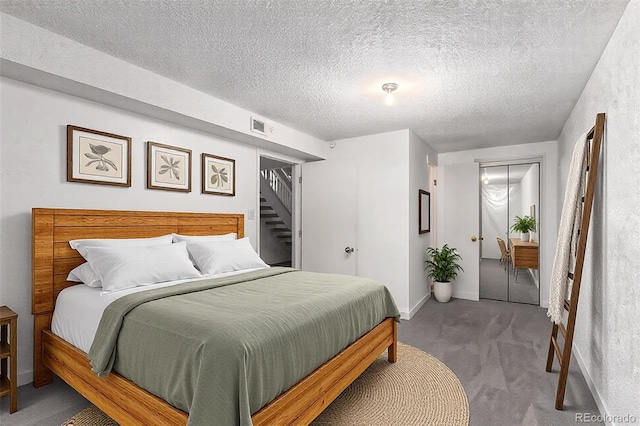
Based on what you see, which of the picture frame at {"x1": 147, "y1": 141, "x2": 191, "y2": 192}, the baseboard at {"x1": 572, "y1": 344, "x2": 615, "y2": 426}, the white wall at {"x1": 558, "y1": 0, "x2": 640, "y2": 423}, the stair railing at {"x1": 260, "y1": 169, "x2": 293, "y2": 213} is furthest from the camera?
the stair railing at {"x1": 260, "y1": 169, "x2": 293, "y2": 213}

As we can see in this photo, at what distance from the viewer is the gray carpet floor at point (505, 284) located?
506 centimetres

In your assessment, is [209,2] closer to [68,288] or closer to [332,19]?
[332,19]

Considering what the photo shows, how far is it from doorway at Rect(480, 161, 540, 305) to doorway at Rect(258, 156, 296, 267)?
371cm

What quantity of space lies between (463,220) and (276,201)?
12.4 feet

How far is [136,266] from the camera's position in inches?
96.1

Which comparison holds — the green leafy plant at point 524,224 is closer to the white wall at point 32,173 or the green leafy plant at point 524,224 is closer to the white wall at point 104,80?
the white wall at point 104,80

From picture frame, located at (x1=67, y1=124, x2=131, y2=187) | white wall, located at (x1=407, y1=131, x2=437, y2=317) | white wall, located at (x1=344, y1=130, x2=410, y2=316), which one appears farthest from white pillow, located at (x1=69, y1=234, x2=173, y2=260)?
white wall, located at (x1=407, y1=131, x2=437, y2=317)

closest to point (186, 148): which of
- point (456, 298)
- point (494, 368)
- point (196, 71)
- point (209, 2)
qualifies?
point (196, 71)

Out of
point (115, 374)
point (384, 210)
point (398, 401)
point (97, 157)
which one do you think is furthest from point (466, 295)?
point (97, 157)

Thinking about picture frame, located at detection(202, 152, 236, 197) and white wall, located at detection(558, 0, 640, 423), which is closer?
white wall, located at detection(558, 0, 640, 423)

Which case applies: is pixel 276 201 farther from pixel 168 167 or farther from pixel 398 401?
pixel 398 401

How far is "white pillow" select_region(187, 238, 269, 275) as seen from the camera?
3.00 m

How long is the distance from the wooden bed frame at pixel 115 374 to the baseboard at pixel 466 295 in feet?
9.52

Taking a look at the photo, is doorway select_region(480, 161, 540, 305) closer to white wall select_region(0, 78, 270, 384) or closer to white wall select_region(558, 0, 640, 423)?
white wall select_region(558, 0, 640, 423)
